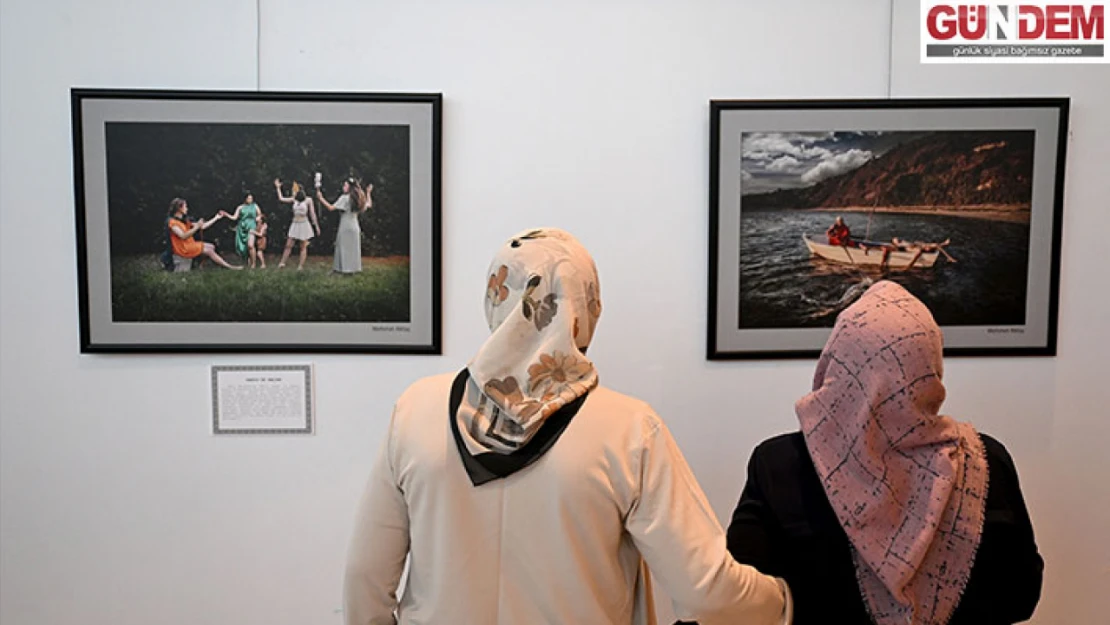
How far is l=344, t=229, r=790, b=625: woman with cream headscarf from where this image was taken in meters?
1.35

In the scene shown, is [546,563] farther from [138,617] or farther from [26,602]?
[26,602]


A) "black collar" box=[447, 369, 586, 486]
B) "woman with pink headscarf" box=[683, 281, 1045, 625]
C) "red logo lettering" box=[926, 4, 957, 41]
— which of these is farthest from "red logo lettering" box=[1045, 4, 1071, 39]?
"black collar" box=[447, 369, 586, 486]

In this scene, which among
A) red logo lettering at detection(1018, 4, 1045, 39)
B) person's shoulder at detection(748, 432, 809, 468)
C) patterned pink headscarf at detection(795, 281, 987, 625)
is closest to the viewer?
patterned pink headscarf at detection(795, 281, 987, 625)

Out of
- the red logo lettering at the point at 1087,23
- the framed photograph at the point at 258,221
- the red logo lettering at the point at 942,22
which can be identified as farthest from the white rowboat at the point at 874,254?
the framed photograph at the point at 258,221

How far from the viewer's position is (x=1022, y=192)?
2186 millimetres

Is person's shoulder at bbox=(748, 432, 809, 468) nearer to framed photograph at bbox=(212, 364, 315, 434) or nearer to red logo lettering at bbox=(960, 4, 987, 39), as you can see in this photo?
framed photograph at bbox=(212, 364, 315, 434)

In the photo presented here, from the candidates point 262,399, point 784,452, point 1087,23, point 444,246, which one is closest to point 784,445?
point 784,452

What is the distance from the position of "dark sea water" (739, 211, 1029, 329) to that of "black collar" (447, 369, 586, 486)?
3.14ft

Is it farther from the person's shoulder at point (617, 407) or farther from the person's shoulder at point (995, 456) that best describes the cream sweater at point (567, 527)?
the person's shoulder at point (995, 456)

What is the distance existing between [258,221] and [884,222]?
1.58 meters

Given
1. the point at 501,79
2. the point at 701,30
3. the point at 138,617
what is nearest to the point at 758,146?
the point at 701,30

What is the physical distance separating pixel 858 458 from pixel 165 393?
5.52 ft

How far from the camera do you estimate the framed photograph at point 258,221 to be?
2.10 m

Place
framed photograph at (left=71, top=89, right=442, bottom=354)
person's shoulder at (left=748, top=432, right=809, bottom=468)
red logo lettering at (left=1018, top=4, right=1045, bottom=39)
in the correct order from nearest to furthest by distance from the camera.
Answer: person's shoulder at (left=748, top=432, right=809, bottom=468) → framed photograph at (left=71, top=89, right=442, bottom=354) → red logo lettering at (left=1018, top=4, right=1045, bottom=39)
